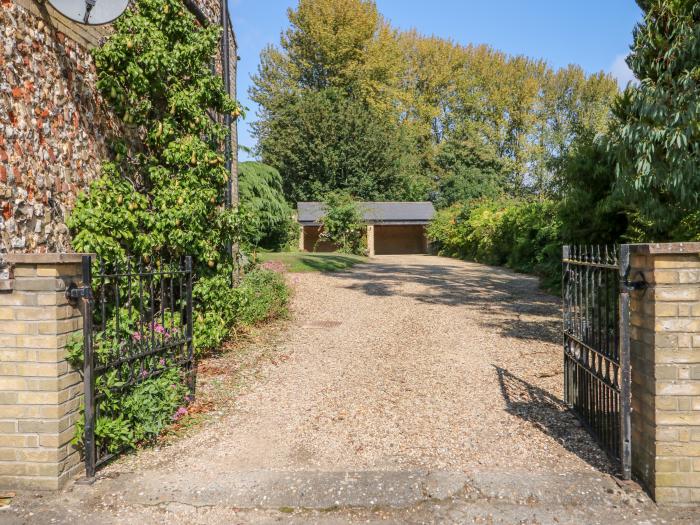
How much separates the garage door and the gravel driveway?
2698cm

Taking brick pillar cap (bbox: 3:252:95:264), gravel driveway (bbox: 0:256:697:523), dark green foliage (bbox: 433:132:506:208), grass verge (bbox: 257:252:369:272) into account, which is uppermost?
dark green foliage (bbox: 433:132:506:208)

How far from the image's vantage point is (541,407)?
510 cm

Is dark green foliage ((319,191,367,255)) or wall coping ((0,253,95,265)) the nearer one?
wall coping ((0,253,95,265))

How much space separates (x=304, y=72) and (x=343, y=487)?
127 feet

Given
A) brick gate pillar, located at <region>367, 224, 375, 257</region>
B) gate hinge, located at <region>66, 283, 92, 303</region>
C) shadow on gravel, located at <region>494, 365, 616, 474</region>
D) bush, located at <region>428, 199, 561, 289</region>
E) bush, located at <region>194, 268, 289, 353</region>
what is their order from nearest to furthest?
gate hinge, located at <region>66, 283, 92, 303</region> < shadow on gravel, located at <region>494, 365, 616, 474</region> < bush, located at <region>194, 268, 289, 353</region> < bush, located at <region>428, 199, 561, 289</region> < brick gate pillar, located at <region>367, 224, 375, 257</region>

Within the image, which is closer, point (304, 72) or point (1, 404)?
point (1, 404)

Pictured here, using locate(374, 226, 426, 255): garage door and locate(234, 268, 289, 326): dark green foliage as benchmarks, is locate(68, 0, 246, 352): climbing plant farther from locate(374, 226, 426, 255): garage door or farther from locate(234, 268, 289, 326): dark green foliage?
locate(374, 226, 426, 255): garage door

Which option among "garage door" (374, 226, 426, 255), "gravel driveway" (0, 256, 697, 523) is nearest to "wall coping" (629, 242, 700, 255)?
"gravel driveway" (0, 256, 697, 523)

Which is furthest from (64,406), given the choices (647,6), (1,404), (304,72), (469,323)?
(304,72)

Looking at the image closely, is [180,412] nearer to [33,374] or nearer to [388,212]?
[33,374]

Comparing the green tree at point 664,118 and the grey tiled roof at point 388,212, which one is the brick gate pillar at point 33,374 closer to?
the green tree at point 664,118

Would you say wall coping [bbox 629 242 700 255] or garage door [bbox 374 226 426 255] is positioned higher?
garage door [bbox 374 226 426 255]

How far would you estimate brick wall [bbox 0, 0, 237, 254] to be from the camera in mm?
3844

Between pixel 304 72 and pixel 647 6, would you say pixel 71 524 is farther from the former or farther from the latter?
pixel 304 72
